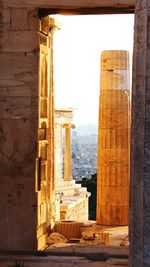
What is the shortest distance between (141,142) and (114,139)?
12.0 m

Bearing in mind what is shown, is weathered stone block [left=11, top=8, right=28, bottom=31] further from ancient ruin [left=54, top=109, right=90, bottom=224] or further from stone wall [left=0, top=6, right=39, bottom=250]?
ancient ruin [left=54, top=109, right=90, bottom=224]

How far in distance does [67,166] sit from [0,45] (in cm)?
2278

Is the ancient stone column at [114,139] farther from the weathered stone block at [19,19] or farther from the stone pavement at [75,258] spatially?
the weathered stone block at [19,19]

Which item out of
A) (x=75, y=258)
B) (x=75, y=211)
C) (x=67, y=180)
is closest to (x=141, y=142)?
(x=75, y=258)

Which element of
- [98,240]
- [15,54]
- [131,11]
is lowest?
[98,240]

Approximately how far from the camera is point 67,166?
111 feet

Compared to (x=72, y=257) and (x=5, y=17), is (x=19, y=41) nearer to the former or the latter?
(x=5, y=17)

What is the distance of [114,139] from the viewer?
56.4ft

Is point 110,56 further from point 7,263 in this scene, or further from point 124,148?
point 7,263

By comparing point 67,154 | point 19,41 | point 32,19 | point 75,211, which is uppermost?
point 32,19

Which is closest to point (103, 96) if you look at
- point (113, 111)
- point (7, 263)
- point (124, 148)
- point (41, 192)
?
point (113, 111)

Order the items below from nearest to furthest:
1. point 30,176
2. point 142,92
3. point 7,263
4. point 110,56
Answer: point 142,92 → point 7,263 → point 30,176 → point 110,56

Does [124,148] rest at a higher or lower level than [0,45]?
lower

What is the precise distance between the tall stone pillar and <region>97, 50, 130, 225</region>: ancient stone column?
38.5 feet
